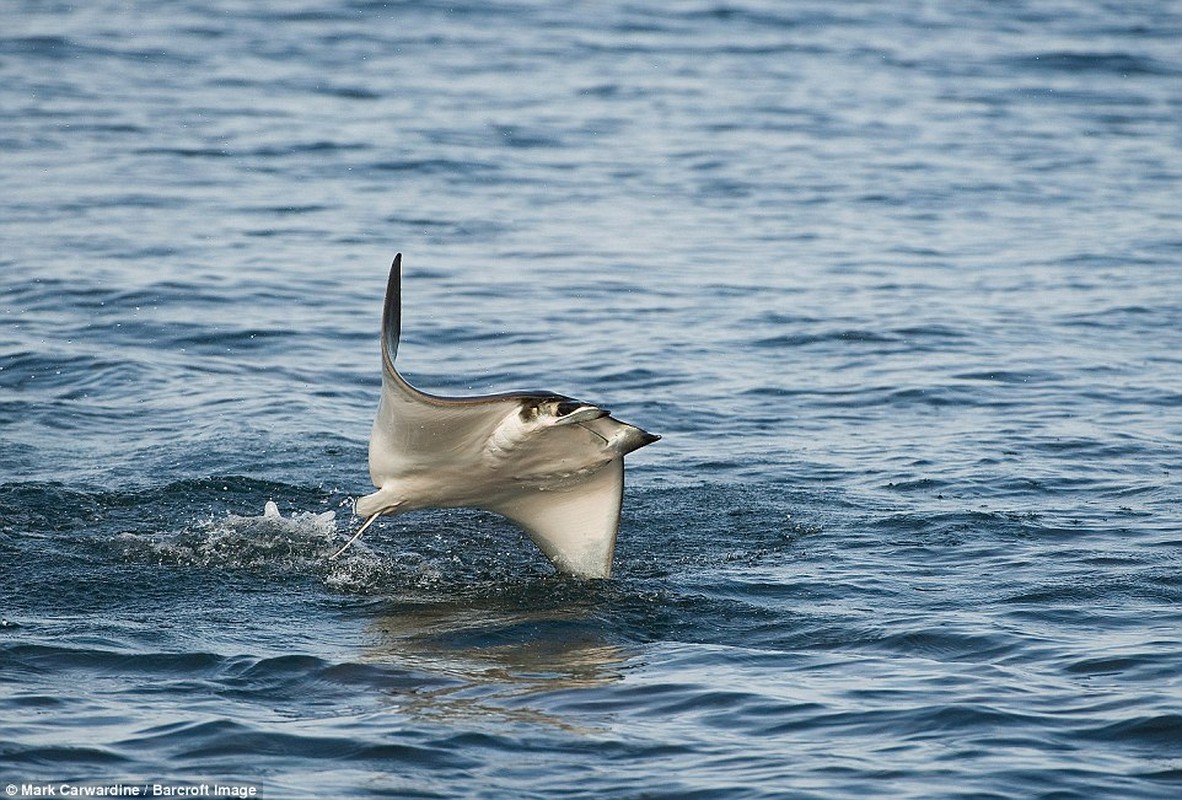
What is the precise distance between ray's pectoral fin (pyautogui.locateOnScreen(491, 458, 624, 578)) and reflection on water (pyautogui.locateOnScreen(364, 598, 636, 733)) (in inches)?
10.3

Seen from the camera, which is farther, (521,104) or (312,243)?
(521,104)

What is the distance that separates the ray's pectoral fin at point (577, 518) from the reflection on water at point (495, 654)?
0.86ft

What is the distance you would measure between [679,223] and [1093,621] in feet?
28.5

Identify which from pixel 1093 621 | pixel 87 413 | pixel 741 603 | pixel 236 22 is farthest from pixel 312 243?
pixel 236 22

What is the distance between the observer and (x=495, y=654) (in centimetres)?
576

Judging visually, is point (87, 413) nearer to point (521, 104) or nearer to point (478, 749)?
point (478, 749)

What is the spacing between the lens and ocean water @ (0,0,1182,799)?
5.12 m

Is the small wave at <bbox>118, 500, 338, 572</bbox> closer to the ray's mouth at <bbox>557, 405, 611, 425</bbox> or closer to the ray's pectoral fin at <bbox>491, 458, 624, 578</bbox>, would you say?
the ray's pectoral fin at <bbox>491, 458, 624, 578</bbox>

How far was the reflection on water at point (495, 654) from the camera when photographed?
5266 millimetres

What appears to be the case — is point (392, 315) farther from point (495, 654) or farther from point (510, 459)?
point (495, 654)

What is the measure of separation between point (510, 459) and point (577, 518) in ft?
2.31

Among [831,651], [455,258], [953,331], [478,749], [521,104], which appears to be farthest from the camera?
[521,104]

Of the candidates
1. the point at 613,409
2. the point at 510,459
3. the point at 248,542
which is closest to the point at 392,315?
the point at 510,459

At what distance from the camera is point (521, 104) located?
62.7 feet
